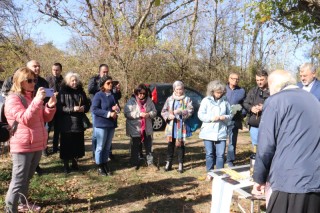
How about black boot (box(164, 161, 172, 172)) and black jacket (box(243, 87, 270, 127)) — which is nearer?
black jacket (box(243, 87, 270, 127))

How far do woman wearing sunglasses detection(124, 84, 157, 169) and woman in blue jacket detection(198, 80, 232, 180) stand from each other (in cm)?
113

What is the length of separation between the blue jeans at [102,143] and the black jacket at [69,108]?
0.36 metres

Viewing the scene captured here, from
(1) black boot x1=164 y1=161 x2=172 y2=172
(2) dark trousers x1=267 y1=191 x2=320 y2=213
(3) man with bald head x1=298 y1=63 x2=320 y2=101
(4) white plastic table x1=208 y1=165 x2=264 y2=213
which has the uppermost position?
(3) man with bald head x1=298 y1=63 x2=320 y2=101

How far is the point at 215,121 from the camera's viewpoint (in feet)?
18.2

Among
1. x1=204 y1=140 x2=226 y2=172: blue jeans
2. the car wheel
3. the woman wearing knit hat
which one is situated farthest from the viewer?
the car wheel

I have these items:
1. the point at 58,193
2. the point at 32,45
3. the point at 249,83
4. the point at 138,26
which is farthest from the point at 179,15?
the point at 58,193

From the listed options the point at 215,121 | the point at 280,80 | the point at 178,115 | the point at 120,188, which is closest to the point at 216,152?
the point at 215,121

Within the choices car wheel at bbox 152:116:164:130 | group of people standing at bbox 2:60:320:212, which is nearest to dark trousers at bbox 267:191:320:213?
group of people standing at bbox 2:60:320:212

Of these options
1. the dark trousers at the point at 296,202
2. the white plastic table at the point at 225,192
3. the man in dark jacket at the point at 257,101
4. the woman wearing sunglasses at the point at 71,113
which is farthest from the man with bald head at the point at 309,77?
the woman wearing sunglasses at the point at 71,113

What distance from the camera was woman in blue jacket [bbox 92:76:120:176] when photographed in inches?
223

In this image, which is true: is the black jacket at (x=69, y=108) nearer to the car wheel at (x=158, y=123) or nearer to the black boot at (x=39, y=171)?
the black boot at (x=39, y=171)

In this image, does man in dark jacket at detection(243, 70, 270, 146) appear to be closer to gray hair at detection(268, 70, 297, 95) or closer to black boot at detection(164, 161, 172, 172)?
black boot at detection(164, 161, 172, 172)

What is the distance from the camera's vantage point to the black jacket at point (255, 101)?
5.76 meters

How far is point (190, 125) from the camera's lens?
630 centimetres
